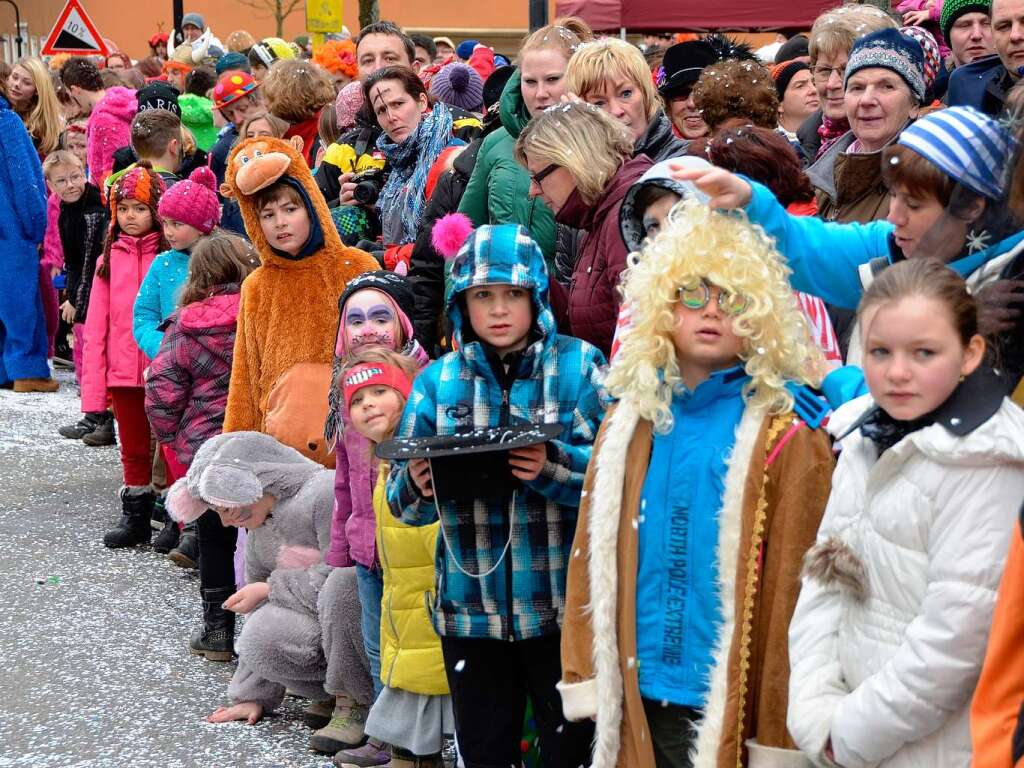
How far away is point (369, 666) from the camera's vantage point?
447 centimetres

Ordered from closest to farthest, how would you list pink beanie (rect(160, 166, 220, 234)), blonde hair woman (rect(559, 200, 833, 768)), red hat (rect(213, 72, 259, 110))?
blonde hair woman (rect(559, 200, 833, 768)), pink beanie (rect(160, 166, 220, 234)), red hat (rect(213, 72, 259, 110))

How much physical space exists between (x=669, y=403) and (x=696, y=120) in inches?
118

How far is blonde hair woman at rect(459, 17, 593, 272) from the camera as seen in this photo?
4809 millimetres

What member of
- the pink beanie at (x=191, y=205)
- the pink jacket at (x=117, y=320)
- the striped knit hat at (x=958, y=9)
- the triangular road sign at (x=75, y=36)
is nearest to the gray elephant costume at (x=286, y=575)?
the pink beanie at (x=191, y=205)

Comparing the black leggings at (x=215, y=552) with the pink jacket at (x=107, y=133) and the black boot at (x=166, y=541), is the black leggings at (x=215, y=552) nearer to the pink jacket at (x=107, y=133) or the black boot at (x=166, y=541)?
the black boot at (x=166, y=541)

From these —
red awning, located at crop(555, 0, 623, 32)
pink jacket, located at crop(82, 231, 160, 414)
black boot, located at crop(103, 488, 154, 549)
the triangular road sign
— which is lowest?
black boot, located at crop(103, 488, 154, 549)

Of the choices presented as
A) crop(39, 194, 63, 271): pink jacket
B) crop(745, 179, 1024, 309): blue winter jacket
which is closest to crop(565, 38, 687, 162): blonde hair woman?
crop(745, 179, 1024, 309): blue winter jacket

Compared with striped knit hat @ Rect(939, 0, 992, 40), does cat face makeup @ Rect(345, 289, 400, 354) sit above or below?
below

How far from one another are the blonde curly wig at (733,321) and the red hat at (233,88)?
6301 mm

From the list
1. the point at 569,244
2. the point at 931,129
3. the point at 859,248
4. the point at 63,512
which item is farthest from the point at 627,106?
the point at 63,512

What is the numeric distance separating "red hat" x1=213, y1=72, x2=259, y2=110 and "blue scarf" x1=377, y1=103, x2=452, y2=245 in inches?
111

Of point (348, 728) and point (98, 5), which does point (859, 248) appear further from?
point (98, 5)

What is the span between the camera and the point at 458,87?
806 cm

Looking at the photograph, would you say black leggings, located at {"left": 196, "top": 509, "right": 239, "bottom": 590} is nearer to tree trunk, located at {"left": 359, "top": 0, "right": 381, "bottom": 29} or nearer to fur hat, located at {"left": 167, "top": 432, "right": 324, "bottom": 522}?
fur hat, located at {"left": 167, "top": 432, "right": 324, "bottom": 522}
